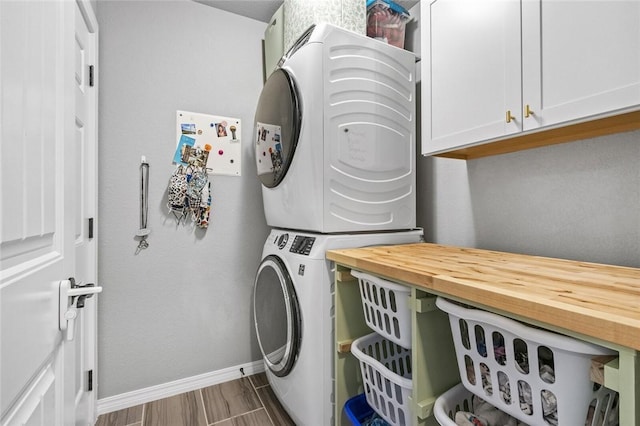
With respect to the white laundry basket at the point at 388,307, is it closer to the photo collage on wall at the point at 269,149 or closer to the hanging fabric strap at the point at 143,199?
the photo collage on wall at the point at 269,149

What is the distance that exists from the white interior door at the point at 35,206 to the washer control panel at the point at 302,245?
889mm

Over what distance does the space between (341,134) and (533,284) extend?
101 cm

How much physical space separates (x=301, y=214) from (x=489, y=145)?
36.0 inches

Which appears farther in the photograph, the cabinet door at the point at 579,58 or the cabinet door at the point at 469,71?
the cabinet door at the point at 469,71

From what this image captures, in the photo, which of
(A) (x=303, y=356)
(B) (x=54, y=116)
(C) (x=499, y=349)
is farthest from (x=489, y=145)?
(B) (x=54, y=116)

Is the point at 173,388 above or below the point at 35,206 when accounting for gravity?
below

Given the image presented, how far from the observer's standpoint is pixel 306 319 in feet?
4.70

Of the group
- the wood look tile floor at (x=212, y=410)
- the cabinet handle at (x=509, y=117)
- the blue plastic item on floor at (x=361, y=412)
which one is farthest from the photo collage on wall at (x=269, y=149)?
the wood look tile floor at (x=212, y=410)

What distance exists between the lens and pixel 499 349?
81 cm

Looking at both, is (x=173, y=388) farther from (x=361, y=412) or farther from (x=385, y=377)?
(x=385, y=377)

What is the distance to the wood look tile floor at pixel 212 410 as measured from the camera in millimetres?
1738

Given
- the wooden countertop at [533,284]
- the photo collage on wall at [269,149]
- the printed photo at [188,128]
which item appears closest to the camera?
the wooden countertop at [533,284]

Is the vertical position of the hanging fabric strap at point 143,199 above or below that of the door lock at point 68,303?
above

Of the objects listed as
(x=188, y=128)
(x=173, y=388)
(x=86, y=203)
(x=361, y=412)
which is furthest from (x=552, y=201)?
(x=173, y=388)
